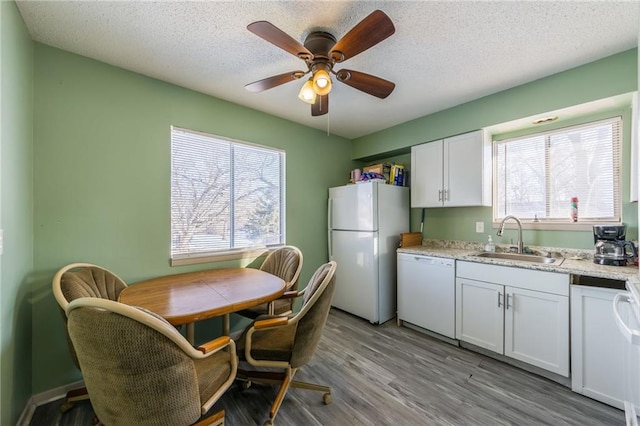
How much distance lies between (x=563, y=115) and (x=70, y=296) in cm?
401

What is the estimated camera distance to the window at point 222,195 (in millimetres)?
2359

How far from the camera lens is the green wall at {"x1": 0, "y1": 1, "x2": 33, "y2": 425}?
1.27 m

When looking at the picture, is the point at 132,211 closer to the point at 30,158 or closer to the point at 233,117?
the point at 30,158

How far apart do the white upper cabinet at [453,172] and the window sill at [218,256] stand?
200 centimetres

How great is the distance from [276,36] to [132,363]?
5.38 feet

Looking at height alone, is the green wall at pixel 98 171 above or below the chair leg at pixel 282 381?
above

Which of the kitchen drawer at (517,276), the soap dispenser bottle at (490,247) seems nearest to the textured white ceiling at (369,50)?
the soap dispenser bottle at (490,247)

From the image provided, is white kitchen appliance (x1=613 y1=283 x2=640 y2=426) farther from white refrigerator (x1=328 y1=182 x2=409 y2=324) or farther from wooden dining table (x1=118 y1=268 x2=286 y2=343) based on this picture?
white refrigerator (x1=328 y1=182 x2=409 y2=324)

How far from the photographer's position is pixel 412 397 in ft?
5.82

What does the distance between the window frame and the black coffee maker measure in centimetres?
21

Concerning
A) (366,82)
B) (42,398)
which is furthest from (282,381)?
(366,82)

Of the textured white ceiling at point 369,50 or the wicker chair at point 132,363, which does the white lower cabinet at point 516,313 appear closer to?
the textured white ceiling at point 369,50

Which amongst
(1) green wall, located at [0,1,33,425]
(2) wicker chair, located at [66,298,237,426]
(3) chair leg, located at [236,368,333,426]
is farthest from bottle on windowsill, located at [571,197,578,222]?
(1) green wall, located at [0,1,33,425]

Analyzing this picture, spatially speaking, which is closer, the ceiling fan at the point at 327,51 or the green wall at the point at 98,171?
the ceiling fan at the point at 327,51
